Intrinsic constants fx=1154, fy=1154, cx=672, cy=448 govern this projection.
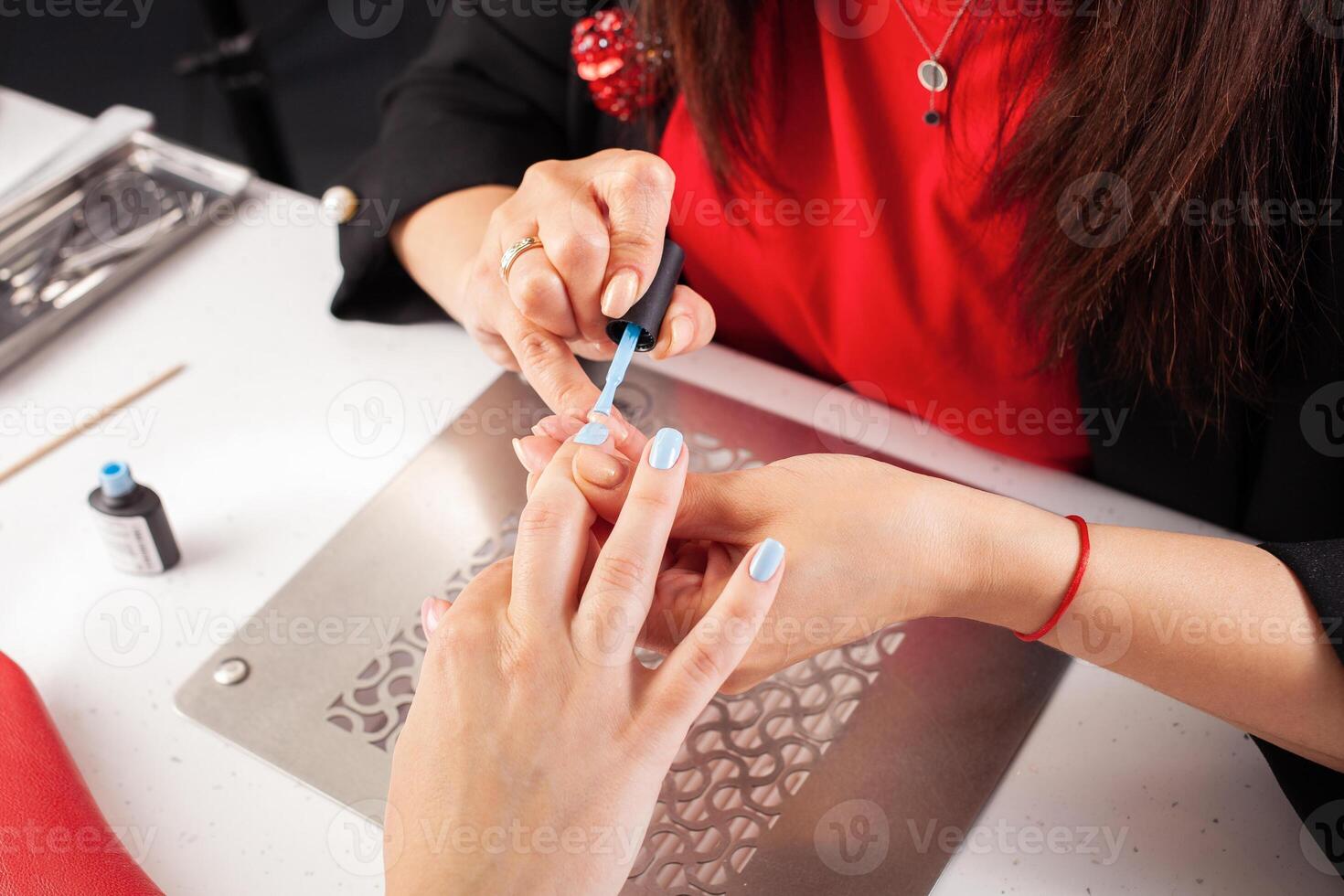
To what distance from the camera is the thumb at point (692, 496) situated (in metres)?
0.71

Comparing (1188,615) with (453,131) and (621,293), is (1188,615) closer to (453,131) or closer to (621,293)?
(621,293)

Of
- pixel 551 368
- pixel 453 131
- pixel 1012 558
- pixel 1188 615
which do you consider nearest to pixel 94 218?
pixel 453 131

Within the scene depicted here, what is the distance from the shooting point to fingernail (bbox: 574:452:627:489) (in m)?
0.70

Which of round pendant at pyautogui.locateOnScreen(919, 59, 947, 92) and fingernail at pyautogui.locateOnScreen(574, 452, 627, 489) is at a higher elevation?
round pendant at pyautogui.locateOnScreen(919, 59, 947, 92)

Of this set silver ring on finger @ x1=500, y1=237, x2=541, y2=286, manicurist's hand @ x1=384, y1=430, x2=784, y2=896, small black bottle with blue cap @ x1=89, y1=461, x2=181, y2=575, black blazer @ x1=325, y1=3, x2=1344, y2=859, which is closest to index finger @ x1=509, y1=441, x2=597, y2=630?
manicurist's hand @ x1=384, y1=430, x2=784, y2=896

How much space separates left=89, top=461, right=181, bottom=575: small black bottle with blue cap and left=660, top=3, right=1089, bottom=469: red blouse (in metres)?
0.52

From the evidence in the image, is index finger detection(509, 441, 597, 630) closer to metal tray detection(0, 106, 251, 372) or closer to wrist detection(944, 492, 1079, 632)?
wrist detection(944, 492, 1079, 632)

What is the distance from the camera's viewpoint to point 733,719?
801 mm

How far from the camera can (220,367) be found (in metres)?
1.05

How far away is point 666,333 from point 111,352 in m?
0.57

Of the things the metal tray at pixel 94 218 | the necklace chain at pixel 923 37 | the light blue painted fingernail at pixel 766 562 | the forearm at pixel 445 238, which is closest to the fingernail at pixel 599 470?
the light blue painted fingernail at pixel 766 562

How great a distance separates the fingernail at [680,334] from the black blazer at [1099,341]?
1.05 ft

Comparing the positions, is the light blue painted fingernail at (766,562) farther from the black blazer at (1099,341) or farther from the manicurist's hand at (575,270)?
the black blazer at (1099,341)

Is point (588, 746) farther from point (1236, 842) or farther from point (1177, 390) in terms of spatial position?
point (1177, 390)
